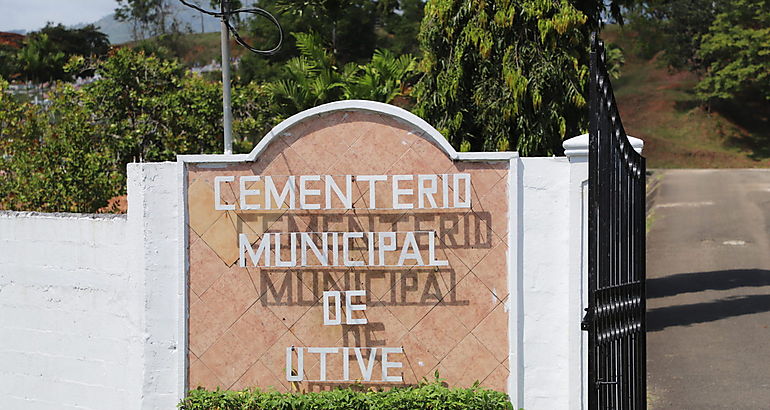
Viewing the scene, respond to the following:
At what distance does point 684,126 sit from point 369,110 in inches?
1751

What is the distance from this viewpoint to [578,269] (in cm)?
638

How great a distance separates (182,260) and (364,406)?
5.69 ft

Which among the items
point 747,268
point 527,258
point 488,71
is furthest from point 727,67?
point 527,258

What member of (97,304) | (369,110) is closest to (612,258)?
→ (369,110)

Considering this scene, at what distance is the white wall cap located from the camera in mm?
6418

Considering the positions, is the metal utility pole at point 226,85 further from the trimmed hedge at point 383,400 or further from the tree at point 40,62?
the tree at point 40,62

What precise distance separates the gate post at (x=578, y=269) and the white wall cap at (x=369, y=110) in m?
0.48

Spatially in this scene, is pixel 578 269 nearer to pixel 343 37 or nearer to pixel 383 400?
pixel 383 400

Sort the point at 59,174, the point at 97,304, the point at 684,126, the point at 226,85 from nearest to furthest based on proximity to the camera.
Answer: the point at 97,304
the point at 226,85
the point at 59,174
the point at 684,126

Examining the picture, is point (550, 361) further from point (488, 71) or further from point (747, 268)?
point (747, 268)

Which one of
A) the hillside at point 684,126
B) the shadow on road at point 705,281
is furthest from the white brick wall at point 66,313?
the hillside at point 684,126

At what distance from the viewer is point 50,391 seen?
736cm

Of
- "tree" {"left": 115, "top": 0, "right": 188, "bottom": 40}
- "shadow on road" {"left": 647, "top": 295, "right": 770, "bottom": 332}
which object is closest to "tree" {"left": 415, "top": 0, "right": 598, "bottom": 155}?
"shadow on road" {"left": 647, "top": 295, "right": 770, "bottom": 332}

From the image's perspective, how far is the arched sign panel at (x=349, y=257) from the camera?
6465 millimetres
